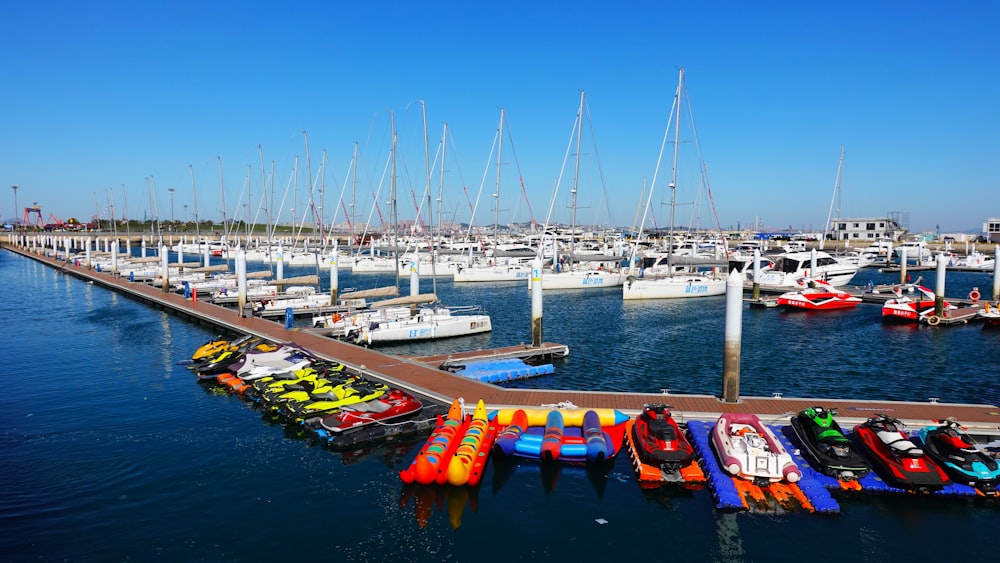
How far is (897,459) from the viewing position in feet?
50.4

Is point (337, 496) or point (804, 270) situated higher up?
point (804, 270)

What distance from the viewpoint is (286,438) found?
1969cm

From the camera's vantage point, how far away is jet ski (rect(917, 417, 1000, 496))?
1495cm

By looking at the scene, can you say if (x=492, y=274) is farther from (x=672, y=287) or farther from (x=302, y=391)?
(x=302, y=391)

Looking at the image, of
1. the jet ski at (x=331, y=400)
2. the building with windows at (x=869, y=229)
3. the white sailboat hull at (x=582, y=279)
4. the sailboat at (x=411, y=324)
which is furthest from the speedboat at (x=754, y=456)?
the building with windows at (x=869, y=229)

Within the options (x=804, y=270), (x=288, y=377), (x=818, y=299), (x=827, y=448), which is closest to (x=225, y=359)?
(x=288, y=377)

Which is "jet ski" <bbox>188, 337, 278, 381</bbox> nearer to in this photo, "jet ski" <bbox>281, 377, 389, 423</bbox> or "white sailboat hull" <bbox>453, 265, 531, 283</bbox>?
"jet ski" <bbox>281, 377, 389, 423</bbox>

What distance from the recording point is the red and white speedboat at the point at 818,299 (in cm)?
4912

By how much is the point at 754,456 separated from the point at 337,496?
10236 millimetres

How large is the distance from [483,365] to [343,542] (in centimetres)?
1376

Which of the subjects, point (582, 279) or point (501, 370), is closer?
point (501, 370)

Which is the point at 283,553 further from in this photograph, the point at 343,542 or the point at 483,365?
the point at 483,365

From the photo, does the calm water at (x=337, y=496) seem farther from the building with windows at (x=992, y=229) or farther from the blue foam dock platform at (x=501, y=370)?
the building with windows at (x=992, y=229)

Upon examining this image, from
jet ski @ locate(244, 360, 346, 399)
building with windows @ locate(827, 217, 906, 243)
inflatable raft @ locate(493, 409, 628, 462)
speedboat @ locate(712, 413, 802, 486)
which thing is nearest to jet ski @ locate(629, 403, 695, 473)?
speedboat @ locate(712, 413, 802, 486)
